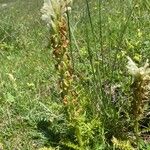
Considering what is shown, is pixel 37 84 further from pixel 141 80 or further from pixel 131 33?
pixel 141 80

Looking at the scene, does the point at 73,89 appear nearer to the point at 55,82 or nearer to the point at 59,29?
the point at 59,29

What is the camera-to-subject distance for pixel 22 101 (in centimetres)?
469

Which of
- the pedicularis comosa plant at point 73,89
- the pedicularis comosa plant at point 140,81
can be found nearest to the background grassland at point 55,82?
the pedicularis comosa plant at point 73,89

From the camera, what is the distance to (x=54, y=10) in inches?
123

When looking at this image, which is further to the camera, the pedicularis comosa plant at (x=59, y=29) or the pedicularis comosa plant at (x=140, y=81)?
the pedicularis comosa plant at (x=59, y=29)

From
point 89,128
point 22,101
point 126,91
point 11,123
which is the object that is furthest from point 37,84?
point 89,128

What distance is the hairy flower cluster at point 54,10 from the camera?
3.11 metres

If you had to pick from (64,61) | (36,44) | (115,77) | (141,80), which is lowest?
(141,80)

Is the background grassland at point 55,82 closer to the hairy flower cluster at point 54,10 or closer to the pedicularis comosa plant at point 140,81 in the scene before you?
the hairy flower cluster at point 54,10

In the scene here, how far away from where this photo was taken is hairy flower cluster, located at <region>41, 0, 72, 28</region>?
311cm

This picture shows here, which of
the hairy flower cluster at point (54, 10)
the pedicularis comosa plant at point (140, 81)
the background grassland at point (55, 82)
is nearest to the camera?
the pedicularis comosa plant at point (140, 81)

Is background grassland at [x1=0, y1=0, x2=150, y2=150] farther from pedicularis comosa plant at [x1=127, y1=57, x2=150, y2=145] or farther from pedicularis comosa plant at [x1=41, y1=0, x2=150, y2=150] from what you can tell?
pedicularis comosa plant at [x1=127, y1=57, x2=150, y2=145]

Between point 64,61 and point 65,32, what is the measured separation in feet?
0.70

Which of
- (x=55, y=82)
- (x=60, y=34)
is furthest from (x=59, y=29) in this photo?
(x=55, y=82)
